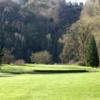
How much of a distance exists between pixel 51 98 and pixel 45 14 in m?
98.6

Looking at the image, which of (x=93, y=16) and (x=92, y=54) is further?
(x=93, y=16)

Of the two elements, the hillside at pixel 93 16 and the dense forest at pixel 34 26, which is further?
the dense forest at pixel 34 26

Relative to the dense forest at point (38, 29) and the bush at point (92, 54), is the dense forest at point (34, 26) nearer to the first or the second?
the dense forest at point (38, 29)

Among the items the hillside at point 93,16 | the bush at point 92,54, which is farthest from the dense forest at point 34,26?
the bush at point 92,54

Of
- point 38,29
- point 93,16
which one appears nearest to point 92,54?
point 93,16

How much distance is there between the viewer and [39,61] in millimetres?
79062

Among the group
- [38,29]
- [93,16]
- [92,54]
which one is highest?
[38,29]

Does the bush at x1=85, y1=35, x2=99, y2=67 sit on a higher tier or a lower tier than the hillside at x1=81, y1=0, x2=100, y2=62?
lower

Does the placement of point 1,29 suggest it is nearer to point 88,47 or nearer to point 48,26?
point 48,26

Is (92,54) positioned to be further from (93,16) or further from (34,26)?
(34,26)

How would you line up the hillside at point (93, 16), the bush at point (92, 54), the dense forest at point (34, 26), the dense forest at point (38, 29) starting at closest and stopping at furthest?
the hillside at point (93, 16) < the bush at point (92, 54) < the dense forest at point (38, 29) < the dense forest at point (34, 26)

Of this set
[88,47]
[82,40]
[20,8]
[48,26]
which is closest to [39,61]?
[82,40]

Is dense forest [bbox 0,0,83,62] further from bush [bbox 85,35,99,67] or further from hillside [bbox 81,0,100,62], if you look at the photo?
bush [bbox 85,35,99,67]

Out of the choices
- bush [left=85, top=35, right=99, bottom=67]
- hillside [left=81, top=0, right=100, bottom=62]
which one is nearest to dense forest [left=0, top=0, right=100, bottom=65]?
hillside [left=81, top=0, right=100, bottom=62]
